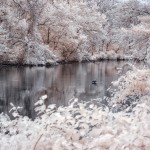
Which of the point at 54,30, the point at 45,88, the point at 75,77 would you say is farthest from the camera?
the point at 54,30

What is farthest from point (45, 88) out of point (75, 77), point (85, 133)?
point (85, 133)

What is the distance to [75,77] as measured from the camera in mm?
28453

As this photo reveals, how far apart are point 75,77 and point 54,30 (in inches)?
534

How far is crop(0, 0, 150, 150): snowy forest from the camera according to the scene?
15.3 feet

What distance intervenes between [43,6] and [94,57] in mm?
13959

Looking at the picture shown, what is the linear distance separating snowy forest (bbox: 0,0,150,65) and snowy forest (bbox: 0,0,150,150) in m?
0.05

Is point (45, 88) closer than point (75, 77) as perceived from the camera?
Yes

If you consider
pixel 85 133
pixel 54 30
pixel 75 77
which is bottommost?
pixel 75 77

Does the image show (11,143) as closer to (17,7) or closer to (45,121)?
(45,121)

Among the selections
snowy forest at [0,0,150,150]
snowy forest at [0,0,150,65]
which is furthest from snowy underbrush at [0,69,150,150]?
snowy forest at [0,0,150,65]

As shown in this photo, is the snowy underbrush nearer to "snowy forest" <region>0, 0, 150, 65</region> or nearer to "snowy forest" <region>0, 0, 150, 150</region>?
"snowy forest" <region>0, 0, 150, 150</region>

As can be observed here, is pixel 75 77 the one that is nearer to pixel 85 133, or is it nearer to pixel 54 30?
pixel 54 30

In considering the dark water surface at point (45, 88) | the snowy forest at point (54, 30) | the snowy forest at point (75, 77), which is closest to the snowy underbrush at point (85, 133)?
the snowy forest at point (75, 77)

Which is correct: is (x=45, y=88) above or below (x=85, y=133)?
below
